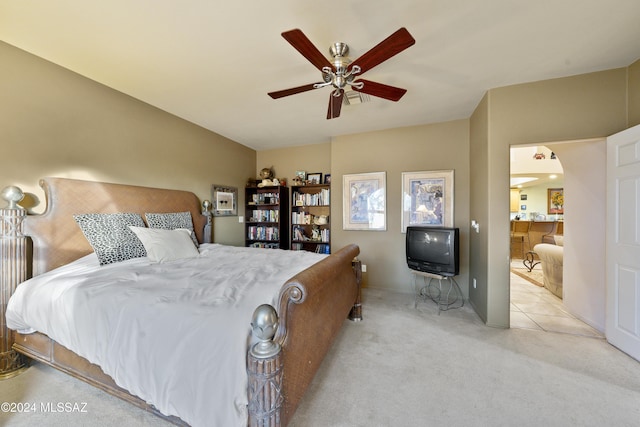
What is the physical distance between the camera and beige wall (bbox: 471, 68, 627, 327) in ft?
7.45

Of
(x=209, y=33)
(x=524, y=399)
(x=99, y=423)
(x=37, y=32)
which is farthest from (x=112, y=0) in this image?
(x=524, y=399)

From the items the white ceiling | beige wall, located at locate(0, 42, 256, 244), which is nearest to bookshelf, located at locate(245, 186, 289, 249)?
beige wall, located at locate(0, 42, 256, 244)

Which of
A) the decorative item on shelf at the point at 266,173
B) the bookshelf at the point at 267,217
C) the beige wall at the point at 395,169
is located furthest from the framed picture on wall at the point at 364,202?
the decorative item on shelf at the point at 266,173

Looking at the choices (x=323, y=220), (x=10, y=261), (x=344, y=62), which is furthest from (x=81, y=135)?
(x=323, y=220)

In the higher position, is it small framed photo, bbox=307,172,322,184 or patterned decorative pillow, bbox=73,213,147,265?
small framed photo, bbox=307,172,322,184

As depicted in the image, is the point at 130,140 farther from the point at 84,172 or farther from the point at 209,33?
the point at 209,33

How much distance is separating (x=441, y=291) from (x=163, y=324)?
3568mm

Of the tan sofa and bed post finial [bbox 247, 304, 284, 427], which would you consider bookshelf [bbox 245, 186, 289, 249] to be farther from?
the tan sofa

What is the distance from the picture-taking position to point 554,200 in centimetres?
762

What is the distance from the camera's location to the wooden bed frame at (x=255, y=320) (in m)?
1.04

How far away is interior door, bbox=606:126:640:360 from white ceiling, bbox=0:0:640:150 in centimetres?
85

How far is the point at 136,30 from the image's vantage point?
174 centimetres

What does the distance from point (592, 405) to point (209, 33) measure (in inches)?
144

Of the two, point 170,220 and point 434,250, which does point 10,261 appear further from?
point 434,250
